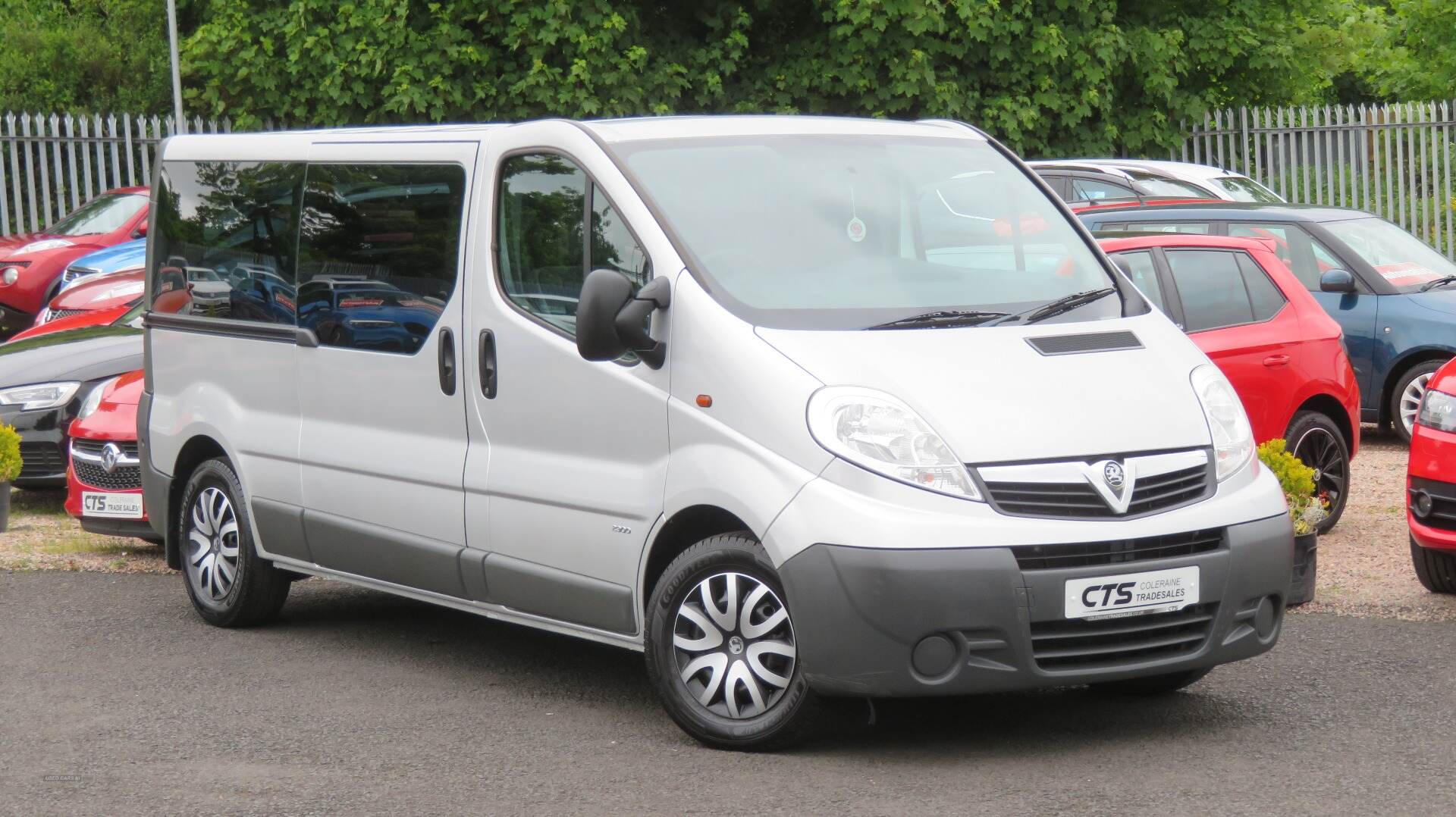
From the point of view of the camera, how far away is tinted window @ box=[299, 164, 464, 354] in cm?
684

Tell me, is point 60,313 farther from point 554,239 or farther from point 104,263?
point 554,239

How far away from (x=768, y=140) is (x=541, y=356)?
1.08m

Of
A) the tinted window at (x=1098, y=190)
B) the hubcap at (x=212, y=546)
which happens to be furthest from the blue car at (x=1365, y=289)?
the hubcap at (x=212, y=546)

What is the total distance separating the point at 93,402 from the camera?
10.6 m

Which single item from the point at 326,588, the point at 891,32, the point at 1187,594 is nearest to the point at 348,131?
the point at 326,588

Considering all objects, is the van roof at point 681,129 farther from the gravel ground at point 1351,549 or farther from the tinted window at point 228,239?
the gravel ground at point 1351,549

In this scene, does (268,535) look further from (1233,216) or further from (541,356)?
(1233,216)

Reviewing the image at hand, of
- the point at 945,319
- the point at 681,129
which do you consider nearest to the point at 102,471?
the point at 681,129

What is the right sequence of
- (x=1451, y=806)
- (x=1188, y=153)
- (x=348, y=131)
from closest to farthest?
(x=1451, y=806)
(x=348, y=131)
(x=1188, y=153)

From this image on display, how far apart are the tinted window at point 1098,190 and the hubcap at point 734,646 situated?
39.1ft

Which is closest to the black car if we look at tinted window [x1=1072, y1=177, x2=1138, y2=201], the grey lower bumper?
the grey lower bumper

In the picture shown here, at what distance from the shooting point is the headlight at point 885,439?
17.4 feet

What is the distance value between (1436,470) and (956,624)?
126 inches

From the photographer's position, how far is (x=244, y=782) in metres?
5.50
